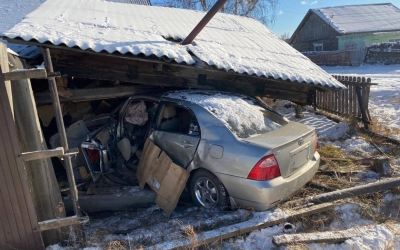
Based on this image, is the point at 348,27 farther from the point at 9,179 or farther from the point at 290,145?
the point at 9,179

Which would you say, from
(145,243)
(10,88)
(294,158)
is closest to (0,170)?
(10,88)

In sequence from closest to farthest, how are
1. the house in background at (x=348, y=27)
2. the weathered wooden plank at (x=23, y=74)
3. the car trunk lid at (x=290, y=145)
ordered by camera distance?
1. the weathered wooden plank at (x=23, y=74)
2. the car trunk lid at (x=290, y=145)
3. the house in background at (x=348, y=27)

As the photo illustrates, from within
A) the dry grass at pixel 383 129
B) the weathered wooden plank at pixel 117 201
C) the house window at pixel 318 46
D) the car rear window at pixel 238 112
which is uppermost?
the house window at pixel 318 46

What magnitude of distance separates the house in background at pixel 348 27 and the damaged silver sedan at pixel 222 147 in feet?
85.0

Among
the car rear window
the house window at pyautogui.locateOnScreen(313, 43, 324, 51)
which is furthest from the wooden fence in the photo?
the house window at pyautogui.locateOnScreen(313, 43, 324, 51)

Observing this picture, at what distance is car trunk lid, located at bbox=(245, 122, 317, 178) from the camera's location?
3.61 m

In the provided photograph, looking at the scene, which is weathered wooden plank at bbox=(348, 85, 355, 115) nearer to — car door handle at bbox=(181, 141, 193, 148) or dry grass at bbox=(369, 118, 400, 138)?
dry grass at bbox=(369, 118, 400, 138)

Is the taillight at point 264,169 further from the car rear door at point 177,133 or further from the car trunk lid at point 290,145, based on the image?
the car rear door at point 177,133

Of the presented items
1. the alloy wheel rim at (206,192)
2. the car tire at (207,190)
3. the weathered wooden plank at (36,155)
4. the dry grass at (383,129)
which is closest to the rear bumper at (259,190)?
the car tire at (207,190)

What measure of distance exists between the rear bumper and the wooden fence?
4.66m

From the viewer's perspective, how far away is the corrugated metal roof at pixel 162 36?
452 centimetres

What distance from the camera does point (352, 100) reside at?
328 inches

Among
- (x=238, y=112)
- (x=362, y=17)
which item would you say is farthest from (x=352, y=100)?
(x=362, y=17)

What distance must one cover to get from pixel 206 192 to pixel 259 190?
0.81 metres
